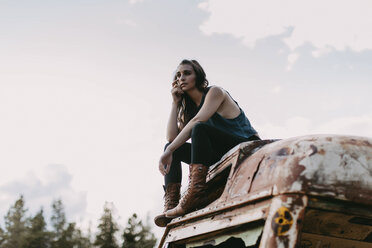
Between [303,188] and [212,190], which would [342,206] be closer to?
[303,188]

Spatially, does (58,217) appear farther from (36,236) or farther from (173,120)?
(173,120)

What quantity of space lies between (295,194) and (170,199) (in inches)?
79.5

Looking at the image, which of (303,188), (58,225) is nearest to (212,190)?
(303,188)

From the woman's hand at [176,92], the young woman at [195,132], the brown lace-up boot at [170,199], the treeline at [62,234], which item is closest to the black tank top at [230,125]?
A: the young woman at [195,132]

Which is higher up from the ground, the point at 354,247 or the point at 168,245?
the point at 168,245

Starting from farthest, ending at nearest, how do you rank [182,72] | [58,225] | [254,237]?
1. [58,225]
2. [182,72]
3. [254,237]

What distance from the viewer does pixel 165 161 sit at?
3854mm

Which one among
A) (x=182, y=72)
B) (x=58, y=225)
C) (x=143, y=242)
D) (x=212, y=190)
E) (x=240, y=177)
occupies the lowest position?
(x=240, y=177)

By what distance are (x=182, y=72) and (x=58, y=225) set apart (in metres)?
60.0

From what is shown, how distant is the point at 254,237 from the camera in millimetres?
2346

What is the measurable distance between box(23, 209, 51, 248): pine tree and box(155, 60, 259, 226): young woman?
49.5 m

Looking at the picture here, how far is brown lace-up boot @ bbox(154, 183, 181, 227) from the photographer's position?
378cm

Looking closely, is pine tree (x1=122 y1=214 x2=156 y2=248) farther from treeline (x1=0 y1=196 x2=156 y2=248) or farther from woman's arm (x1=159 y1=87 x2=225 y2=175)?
woman's arm (x1=159 y1=87 x2=225 y2=175)

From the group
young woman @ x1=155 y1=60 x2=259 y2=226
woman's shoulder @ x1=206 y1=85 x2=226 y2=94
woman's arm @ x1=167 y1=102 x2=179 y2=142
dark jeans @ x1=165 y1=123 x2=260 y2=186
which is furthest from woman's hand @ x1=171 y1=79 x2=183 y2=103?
dark jeans @ x1=165 y1=123 x2=260 y2=186
